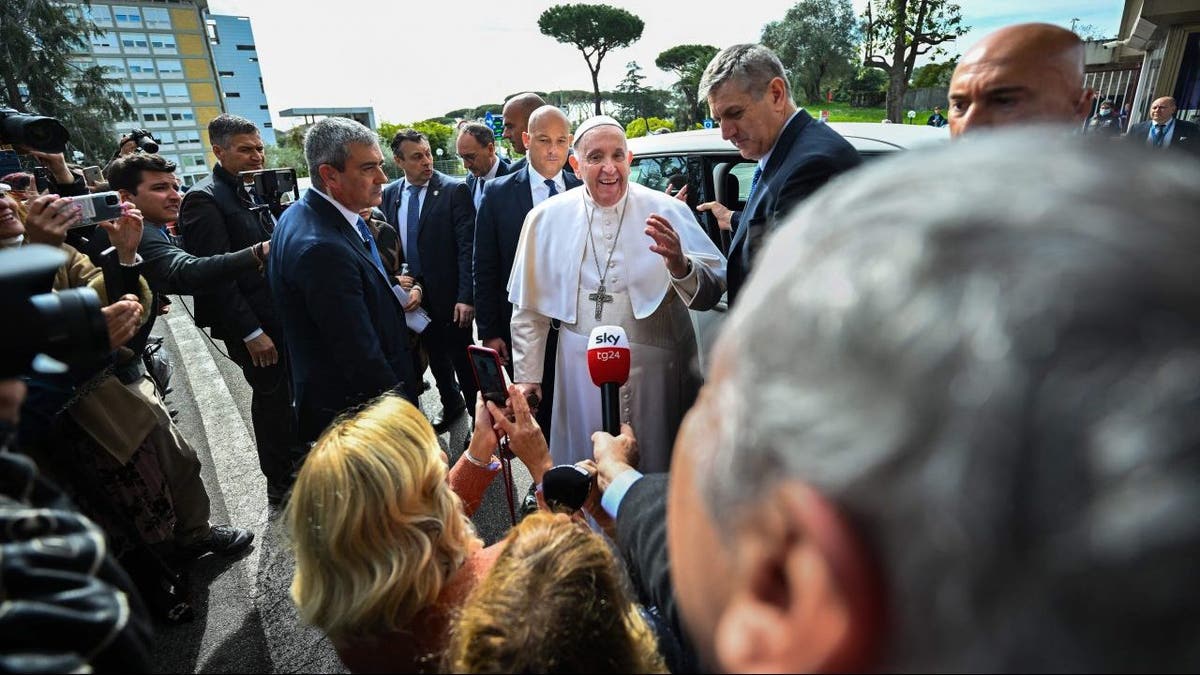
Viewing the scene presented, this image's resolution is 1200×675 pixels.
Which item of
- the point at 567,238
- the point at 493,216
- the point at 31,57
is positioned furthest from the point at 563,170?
the point at 31,57

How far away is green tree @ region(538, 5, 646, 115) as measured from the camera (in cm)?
5728

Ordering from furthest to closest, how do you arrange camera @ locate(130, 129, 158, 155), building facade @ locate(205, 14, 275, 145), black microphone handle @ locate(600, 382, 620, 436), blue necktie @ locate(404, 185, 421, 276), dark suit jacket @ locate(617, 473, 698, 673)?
1. building facade @ locate(205, 14, 275, 145)
2. blue necktie @ locate(404, 185, 421, 276)
3. camera @ locate(130, 129, 158, 155)
4. black microphone handle @ locate(600, 382, 620, 436)
5. dark suit jacket @ locate(617, 473, 698, 673)

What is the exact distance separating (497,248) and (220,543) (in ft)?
6.76

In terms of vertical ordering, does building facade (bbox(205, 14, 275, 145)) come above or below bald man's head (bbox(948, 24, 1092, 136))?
above

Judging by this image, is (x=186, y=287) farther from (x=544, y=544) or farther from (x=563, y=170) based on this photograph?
(x=544, y=544)

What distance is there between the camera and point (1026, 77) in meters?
1.80

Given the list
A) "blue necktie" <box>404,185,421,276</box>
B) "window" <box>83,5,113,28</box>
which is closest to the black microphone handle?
"blue necktie" <box>404,185,421,276</box>

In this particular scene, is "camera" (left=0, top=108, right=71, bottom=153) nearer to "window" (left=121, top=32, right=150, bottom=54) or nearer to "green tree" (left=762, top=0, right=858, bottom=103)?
"green tree" (left=762, top=0, right=858, bottom=103)

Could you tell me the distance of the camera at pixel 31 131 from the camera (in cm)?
258

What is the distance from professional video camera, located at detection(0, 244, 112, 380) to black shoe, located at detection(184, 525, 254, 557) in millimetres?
2454

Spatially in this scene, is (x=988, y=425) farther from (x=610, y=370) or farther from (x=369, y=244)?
(x=369, y=244)

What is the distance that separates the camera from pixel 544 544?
3.12 ft

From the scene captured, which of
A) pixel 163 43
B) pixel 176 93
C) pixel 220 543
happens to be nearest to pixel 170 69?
pixel 176 93

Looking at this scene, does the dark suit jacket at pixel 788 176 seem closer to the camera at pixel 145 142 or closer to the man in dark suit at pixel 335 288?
the man in dark suit at pixel 335 288
